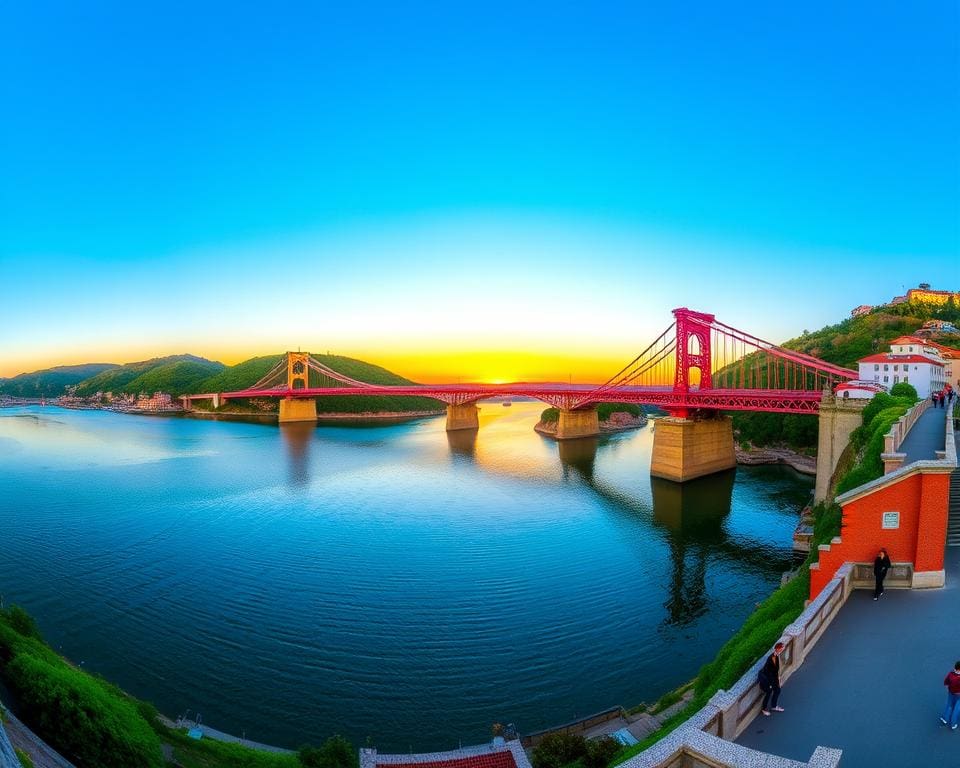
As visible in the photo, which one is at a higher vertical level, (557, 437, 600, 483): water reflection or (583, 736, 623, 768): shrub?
(583, 736, 623, 768): shrub

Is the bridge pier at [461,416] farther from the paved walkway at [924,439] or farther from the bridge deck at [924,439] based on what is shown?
the bridge deck at [924,439]

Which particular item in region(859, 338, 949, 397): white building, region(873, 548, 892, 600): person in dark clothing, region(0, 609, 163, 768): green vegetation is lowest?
region(0, 609, 163, 768): green vegetation

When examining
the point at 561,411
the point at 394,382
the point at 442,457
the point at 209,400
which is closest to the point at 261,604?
the point at 442,457

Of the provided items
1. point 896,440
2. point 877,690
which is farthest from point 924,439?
point 877,690

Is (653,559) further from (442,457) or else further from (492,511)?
(442,457)

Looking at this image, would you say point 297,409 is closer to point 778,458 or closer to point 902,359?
point 778,458

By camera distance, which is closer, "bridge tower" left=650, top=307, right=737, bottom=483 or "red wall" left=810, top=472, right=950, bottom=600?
"red wall" left=810, top=472, right=950, bottom=600

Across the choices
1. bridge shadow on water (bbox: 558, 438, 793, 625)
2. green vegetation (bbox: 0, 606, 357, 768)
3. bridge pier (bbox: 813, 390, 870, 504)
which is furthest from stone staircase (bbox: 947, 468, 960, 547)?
bridge pier (bbox: 813, 390, 870, 504)

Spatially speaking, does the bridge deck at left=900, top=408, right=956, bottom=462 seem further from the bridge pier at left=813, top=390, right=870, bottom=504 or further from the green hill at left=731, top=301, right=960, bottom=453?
the green hill at left=731, top=301, right=960, bottom=453
